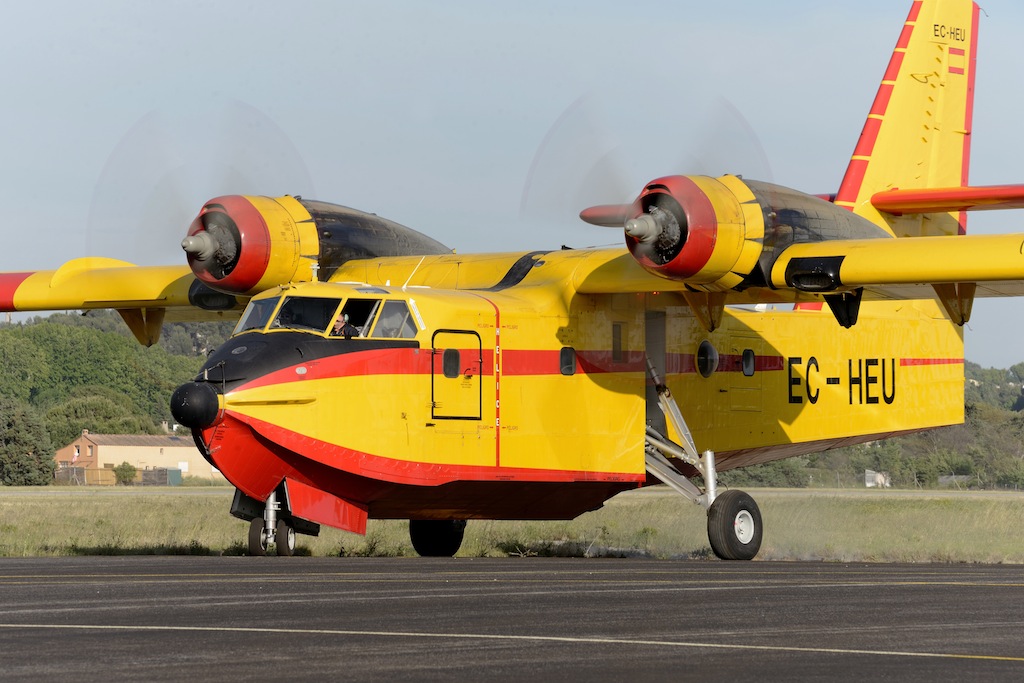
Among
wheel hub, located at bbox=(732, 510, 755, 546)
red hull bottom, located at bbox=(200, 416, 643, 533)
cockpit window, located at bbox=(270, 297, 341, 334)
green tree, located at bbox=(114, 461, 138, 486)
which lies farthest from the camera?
green tree, located at bbox=(114, 461, 138, 486)

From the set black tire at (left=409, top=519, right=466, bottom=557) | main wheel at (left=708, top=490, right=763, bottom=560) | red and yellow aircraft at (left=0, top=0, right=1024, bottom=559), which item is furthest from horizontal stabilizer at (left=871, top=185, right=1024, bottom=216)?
black tire at (left=409, top=519, right=466, bottom=557)

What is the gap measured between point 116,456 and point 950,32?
66125 millimetres

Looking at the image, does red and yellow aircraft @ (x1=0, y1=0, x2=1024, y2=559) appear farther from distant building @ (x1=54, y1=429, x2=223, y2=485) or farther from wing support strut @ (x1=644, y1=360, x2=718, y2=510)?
distant building @ (x1=54, y1=429, x2=223, y2=485)

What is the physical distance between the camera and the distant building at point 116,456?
78062 mm

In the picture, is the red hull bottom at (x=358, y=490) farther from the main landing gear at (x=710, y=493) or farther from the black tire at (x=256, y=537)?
the black tire at (x=256, y=537)

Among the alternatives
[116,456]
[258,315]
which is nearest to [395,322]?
[258,315]

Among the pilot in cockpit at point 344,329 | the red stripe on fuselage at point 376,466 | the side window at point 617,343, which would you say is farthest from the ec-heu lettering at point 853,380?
the pilot in cockpit at point 344,329

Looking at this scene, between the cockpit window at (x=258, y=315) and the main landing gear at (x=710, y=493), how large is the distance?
5331 millimetres

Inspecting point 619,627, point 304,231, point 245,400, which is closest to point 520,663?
point 619,627

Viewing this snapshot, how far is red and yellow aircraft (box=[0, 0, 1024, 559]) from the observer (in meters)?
16.4

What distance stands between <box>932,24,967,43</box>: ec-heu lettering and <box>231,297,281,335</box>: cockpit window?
496 inches

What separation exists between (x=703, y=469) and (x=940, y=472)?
134 ft

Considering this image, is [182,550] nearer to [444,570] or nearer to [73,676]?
[444,570]

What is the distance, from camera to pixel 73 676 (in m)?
7.10
